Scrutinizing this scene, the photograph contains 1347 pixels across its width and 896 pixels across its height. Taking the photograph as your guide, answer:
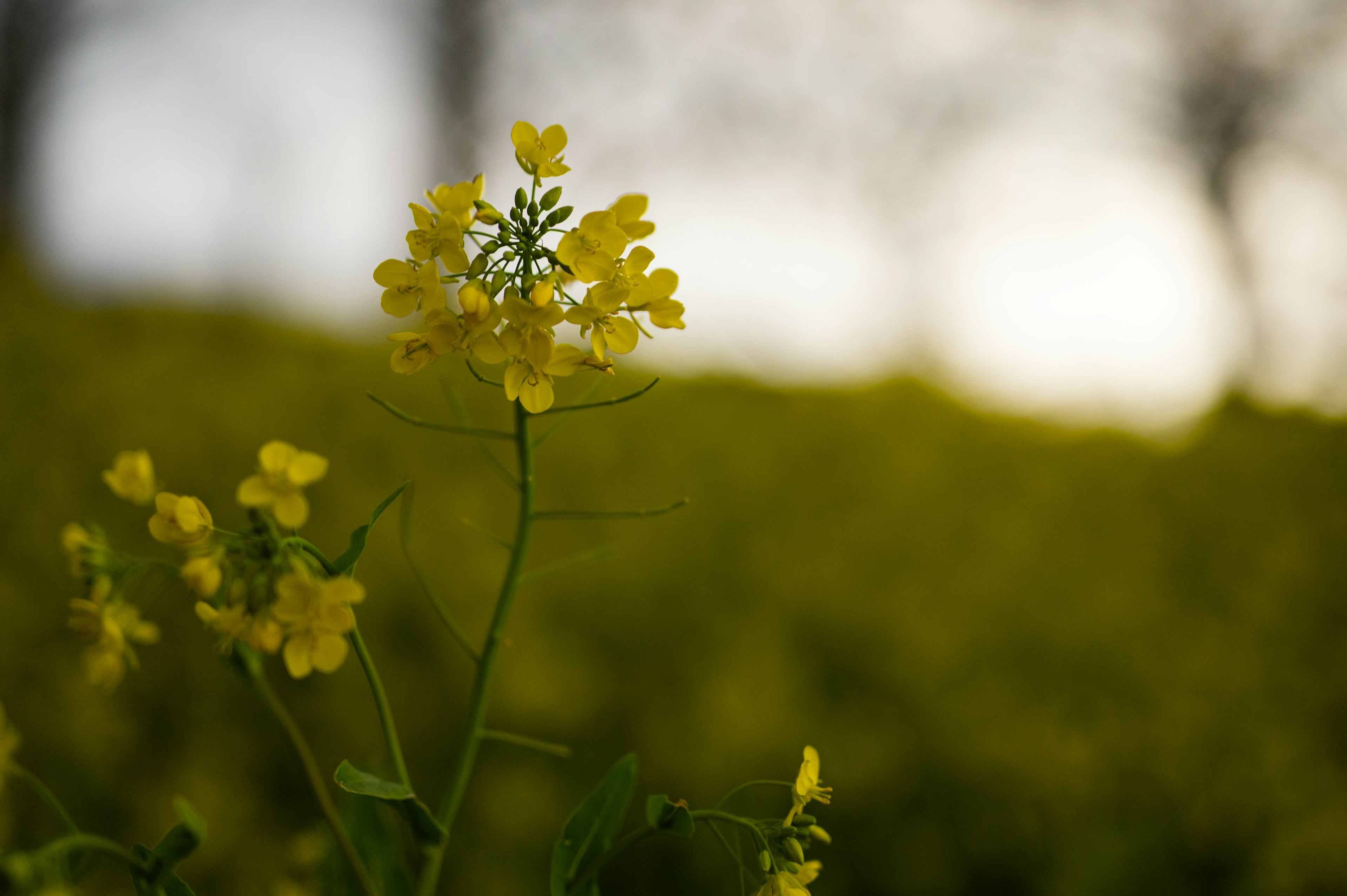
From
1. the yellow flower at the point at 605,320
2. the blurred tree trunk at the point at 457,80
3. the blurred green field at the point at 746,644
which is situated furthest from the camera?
the blurred tree trunk at the point at 457,80

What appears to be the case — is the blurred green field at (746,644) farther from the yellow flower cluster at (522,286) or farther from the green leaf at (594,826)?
the yellow flower cluster at (522,286)

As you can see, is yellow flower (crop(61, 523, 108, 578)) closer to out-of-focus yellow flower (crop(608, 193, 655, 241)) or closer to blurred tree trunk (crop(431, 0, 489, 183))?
out-of-focus yellow flower (crop(608, 193, 655, 241))

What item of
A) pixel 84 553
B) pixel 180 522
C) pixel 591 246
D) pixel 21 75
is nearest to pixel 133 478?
pixel 84 553

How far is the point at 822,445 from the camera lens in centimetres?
313

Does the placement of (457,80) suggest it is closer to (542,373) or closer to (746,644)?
(746,644)

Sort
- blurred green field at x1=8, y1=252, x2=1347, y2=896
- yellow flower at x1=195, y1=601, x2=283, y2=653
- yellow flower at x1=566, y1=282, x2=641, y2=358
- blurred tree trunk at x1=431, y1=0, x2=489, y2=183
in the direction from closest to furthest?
yellow flower at x1=195, y1=601, x2=283, y2=653
yellow flower at x1=566, y1=282, x2=641, y2=358
blurred green field at x1=8, y1=252, x2=1347, y2=896
blurred tree trunk at x1=431, y1=0, x2=489, y2=183

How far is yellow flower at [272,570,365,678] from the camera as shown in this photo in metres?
0.46

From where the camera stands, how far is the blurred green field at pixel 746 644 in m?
1.80

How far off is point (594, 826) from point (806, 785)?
19 centimetres

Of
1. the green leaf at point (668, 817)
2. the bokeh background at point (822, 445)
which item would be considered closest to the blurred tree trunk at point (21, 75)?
the bokeh background at point (822, 445)

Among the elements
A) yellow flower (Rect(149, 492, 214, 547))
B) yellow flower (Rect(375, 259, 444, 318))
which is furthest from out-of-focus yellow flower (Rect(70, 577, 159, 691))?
yellow flower (Rect(375, 259, 444, 318))

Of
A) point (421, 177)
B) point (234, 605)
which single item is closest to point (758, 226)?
point (421, 177)

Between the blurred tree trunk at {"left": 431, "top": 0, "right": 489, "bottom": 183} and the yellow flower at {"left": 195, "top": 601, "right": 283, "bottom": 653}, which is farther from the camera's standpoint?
the blurred tree trunk at {"left": 431, "top": 0, "right": 489, "bottom": 183}

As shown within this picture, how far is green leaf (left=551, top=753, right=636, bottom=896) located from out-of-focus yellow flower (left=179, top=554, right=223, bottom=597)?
33 centimetres
